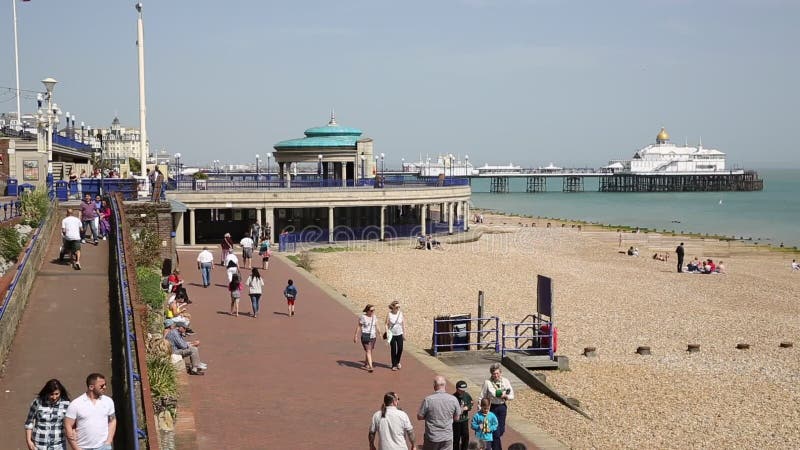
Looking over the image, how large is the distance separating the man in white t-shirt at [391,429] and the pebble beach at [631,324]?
4381mm

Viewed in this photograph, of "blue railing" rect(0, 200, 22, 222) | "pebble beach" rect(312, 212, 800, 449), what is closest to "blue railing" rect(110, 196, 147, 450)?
"blue railing" rect(0, 200, 22, 222)

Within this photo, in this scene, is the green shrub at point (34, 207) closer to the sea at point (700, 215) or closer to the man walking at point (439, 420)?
the man walking at point (439, 420)

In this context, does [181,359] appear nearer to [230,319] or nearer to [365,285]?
[230,319]

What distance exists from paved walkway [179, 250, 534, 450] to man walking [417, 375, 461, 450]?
1.70m

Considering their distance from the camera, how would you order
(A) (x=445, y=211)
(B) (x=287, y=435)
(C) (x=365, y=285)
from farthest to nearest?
(A) (x=445, y=211) → (C) (x=365, y=285) → (B) (x=287, y=435)

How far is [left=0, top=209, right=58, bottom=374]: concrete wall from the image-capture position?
34.9 ft

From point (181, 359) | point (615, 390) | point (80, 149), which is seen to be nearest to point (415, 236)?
point (80, 149)

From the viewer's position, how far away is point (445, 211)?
2062 inches

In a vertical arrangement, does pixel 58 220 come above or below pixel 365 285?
above

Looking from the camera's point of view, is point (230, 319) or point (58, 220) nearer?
point (230, 319)

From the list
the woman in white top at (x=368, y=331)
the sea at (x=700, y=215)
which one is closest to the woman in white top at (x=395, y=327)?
the woman in white top at (x=368, y=331)

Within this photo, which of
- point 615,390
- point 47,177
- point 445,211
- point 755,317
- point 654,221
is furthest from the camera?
point 654,221

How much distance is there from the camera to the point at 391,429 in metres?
8.87

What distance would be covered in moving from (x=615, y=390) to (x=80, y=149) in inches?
1547
